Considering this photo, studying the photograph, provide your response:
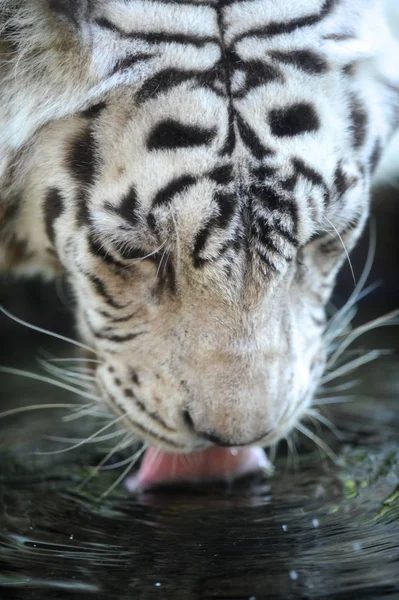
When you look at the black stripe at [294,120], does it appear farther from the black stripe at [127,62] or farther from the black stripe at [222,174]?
the black stripe at [127,62]

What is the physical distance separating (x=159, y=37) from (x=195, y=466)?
86cm

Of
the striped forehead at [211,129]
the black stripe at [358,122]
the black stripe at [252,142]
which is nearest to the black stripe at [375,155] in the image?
the black stripe at [358,122]

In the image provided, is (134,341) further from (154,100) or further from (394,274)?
(394,274)

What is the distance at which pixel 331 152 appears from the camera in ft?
5.60

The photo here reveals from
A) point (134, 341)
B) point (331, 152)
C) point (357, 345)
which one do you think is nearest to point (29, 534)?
point (134, 341)

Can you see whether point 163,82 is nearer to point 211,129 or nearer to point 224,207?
point 211,129

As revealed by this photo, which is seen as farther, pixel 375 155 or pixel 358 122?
pixel 375 155

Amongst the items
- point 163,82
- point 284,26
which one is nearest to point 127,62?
point 163,82

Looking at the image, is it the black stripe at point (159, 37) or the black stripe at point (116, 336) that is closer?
the black stripe at point (159, 37)

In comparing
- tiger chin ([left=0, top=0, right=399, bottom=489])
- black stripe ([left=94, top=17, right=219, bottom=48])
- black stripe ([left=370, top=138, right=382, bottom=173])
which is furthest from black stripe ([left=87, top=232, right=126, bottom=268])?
black stripe ([left=370, top=138, right=382, bottom=173])

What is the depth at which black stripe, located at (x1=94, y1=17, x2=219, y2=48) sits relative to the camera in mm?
1644

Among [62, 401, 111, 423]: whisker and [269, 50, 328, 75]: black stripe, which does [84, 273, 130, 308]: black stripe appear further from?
[269, 50, 328, 75]: black stripe

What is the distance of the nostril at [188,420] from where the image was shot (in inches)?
66.8

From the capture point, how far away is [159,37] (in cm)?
165
